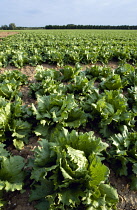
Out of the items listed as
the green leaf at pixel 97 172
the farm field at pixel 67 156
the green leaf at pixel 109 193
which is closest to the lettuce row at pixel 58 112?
the farm field at pixel 67 156

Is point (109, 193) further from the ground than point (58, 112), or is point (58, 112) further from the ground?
point (58, 112)

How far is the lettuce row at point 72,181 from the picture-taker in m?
2.22

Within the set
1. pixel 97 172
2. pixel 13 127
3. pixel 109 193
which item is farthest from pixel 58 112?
pixel 109 193

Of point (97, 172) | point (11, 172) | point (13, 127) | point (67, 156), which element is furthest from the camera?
point (13, 127)

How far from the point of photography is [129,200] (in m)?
2.67

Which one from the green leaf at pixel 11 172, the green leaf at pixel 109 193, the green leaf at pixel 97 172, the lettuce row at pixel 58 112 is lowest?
the green leaf at pixel 109 193

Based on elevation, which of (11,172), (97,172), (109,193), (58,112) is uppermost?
(58,112)

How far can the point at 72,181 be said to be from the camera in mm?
2320

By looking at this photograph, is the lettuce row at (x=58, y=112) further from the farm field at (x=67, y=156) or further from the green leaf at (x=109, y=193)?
the green leaf at (x=109, y=193)

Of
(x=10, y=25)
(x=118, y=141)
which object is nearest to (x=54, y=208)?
(x=118, y=141)

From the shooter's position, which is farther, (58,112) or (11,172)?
(58,112)

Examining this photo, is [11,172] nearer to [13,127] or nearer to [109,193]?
[13,127]

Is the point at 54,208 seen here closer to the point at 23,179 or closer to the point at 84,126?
the point at 23,179

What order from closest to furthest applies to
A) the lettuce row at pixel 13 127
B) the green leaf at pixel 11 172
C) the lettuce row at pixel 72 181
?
the lettuce row at pixel 72 181 → the green leaf at pixel 11 172 → the lettuce row at pixel 13 127
